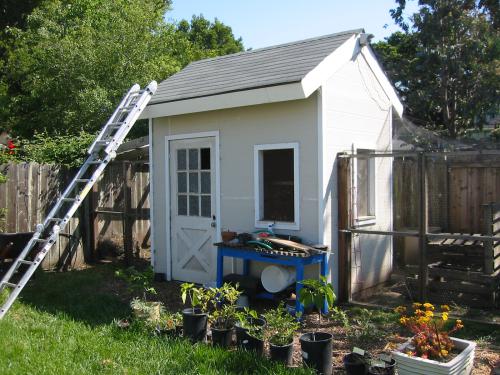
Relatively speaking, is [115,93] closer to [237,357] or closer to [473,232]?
[473,232]

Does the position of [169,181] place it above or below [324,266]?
above

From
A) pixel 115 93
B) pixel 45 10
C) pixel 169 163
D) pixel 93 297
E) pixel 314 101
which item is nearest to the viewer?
pixel 314 101

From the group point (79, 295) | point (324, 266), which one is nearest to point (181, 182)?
point (79, 295)

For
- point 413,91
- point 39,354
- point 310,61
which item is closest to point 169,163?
point 310,61

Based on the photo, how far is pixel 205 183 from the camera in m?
7.98

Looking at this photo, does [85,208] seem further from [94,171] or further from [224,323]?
[224,323]

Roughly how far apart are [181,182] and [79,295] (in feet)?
7.55

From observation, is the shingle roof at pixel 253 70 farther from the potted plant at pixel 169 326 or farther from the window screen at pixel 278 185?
the potted plant at pixel 169 326

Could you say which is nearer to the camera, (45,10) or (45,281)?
(45,281)

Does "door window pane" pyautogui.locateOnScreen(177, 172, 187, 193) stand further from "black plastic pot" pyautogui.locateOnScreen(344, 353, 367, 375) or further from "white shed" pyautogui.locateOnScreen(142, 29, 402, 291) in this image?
"black plastic pot" pyautogui.locateOnScreen(344, 353, 367, 375)

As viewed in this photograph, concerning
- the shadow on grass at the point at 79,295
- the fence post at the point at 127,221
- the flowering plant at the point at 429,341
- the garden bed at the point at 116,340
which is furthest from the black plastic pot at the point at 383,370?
the fence post at the point at 127,221

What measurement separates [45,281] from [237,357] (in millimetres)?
5017

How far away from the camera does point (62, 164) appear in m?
9.97

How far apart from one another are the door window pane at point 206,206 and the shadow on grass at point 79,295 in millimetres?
1764
